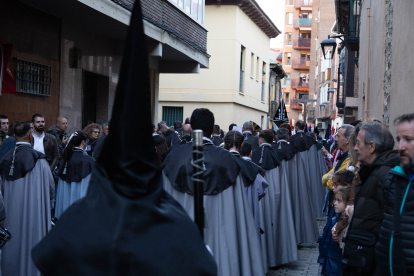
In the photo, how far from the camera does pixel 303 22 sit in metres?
81.8

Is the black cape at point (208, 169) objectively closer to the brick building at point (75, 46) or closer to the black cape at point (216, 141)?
the brick building at point (75, 46)

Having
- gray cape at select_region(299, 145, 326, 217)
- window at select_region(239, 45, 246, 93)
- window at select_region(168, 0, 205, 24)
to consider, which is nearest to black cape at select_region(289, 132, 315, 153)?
gray cape at select_region(299, 145, 326, 217)

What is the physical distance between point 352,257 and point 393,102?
15.9ft

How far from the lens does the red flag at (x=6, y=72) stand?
9.87 m

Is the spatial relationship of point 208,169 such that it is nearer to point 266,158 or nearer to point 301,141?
point 266,158

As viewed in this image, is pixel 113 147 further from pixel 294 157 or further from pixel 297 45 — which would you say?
pixel 297 45

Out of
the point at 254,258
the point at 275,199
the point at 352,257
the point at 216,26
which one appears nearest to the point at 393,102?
the point at 275,199

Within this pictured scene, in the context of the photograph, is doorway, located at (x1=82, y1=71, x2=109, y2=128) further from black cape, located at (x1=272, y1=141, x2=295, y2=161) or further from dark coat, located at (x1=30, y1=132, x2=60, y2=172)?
black cape, located at (x1=272, y1=141, x2=295, y2=161)

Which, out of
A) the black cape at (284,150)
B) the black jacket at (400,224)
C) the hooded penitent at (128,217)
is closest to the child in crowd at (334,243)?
the black jacket at (400,224)

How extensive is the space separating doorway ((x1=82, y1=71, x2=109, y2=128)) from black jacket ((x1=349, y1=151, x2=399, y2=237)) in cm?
1190

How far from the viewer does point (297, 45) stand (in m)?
80.2

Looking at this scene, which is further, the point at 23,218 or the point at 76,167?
the point at 76,167

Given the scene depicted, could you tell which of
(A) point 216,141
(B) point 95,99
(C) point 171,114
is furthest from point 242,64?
(A) point 216,141

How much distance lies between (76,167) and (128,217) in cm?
671
